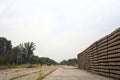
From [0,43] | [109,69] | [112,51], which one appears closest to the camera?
[112,51]

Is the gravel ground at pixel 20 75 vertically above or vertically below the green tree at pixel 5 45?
below

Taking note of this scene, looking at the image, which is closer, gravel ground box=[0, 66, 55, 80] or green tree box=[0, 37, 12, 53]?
gravel ground box=[0, 66, 55, 80]

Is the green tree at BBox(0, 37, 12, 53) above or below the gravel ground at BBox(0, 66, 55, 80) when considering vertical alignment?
above

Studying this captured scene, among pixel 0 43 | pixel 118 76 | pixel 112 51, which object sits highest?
pixel 0 43

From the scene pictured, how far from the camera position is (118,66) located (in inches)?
637

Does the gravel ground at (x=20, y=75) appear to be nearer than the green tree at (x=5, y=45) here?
Yes

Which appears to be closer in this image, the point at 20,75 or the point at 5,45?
the point at 20,75

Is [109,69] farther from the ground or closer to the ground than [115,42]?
closer to the ground

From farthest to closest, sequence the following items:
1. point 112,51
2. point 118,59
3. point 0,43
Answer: point 0,43
point 112,51
point 118,59

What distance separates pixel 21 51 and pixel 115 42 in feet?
367

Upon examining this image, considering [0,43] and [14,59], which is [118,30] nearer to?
[14,59]

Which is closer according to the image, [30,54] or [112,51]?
[112,51]

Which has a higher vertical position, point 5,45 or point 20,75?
point 5,45

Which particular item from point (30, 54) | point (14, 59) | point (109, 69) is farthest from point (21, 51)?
point (109, 69)
